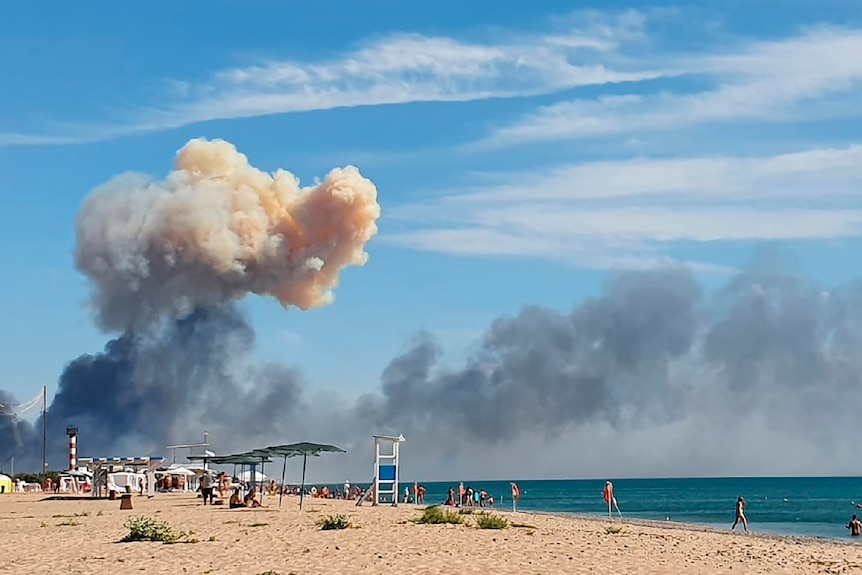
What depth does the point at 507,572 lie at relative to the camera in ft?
61.7

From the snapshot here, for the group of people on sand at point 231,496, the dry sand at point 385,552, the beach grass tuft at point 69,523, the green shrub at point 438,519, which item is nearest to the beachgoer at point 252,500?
the group of people on sand at point 231,496

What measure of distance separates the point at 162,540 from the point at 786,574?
13354 millimetres

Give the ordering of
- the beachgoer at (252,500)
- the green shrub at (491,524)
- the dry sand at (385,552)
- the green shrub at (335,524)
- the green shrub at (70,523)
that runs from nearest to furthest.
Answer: the dry sand at (385,552), the green shrub at (491,524), the green shrub at (335,524), the green shrub at (70,523), the beachgoer at (252,500)

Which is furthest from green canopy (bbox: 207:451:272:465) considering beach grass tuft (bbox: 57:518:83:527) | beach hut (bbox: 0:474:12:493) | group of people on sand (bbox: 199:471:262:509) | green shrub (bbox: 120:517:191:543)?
beach hut (bbox: 0:474:12:493)

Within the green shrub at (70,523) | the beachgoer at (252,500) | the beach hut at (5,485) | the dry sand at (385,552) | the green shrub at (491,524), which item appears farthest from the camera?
the beach hut at (5,485)

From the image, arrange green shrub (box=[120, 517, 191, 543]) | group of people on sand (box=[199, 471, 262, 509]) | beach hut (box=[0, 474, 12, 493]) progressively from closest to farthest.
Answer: green shrub (box=[120, 517, 191, 543]) < group of people on sand (box=[199, 471, 262, 509]) < beach hut (box=[0, 474, 12, 493])

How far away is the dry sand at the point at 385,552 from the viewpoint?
20.0 m

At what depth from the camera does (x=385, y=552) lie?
72.1ft

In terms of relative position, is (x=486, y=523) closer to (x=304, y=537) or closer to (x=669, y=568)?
(x=304, y=537)

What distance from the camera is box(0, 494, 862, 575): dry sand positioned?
19984 millimetres

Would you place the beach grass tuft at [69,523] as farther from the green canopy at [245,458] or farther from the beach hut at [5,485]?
the beach hut at [5,485]

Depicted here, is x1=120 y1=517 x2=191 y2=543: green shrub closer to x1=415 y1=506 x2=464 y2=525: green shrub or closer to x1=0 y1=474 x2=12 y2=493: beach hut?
x1=415 y1=506 x2=464 y2=525: green shrub

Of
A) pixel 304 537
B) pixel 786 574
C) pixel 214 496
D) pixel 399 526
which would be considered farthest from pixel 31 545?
pixel 214 496

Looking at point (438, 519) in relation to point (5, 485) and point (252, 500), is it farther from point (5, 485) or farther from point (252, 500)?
point (5, 485)
